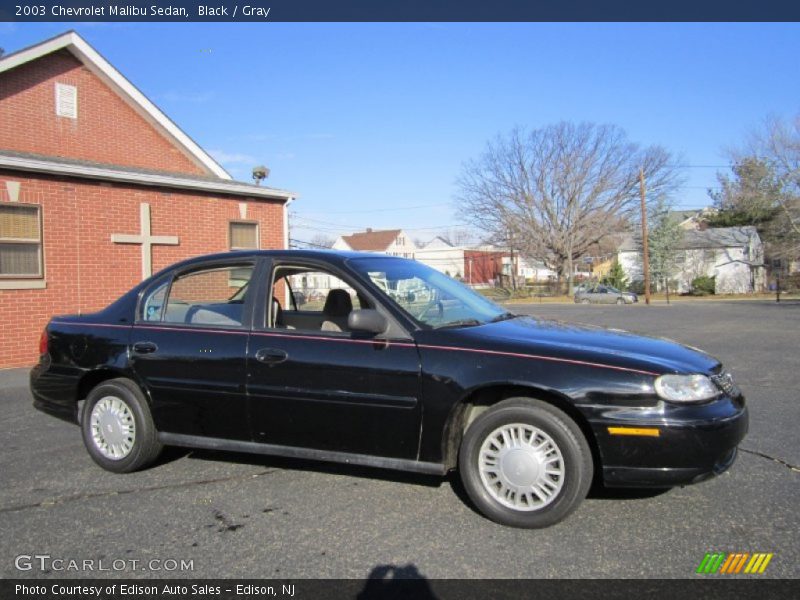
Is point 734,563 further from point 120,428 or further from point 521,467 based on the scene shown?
point 120,428

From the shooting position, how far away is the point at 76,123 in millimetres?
12906

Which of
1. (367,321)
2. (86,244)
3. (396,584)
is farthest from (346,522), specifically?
(86,244)

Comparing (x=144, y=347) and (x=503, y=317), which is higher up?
(x=503, y=317)

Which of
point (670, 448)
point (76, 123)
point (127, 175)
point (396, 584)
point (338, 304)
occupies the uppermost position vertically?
point (76, 123)

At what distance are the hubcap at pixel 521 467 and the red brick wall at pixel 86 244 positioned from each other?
30.0 ft

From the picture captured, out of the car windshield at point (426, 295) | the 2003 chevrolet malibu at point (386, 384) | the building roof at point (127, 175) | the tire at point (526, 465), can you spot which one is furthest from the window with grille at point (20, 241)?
the tire at point (526, 465)

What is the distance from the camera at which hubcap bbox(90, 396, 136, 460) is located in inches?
176

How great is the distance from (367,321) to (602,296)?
40552 mm

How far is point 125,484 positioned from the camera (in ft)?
14.0

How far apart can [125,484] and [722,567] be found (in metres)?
3.64

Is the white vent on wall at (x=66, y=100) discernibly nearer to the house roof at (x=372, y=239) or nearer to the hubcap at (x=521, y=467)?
the hubcap at (x=521, y=467)

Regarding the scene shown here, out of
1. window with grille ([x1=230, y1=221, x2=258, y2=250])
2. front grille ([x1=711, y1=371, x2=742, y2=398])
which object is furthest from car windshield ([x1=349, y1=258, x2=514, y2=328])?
window with grille ([x1=230, y1=221, x2=258, y2=250])

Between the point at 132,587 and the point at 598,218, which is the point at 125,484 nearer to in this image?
the point at 132,587

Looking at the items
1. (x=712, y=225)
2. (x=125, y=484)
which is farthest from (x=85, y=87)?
(x=712, y=225)
